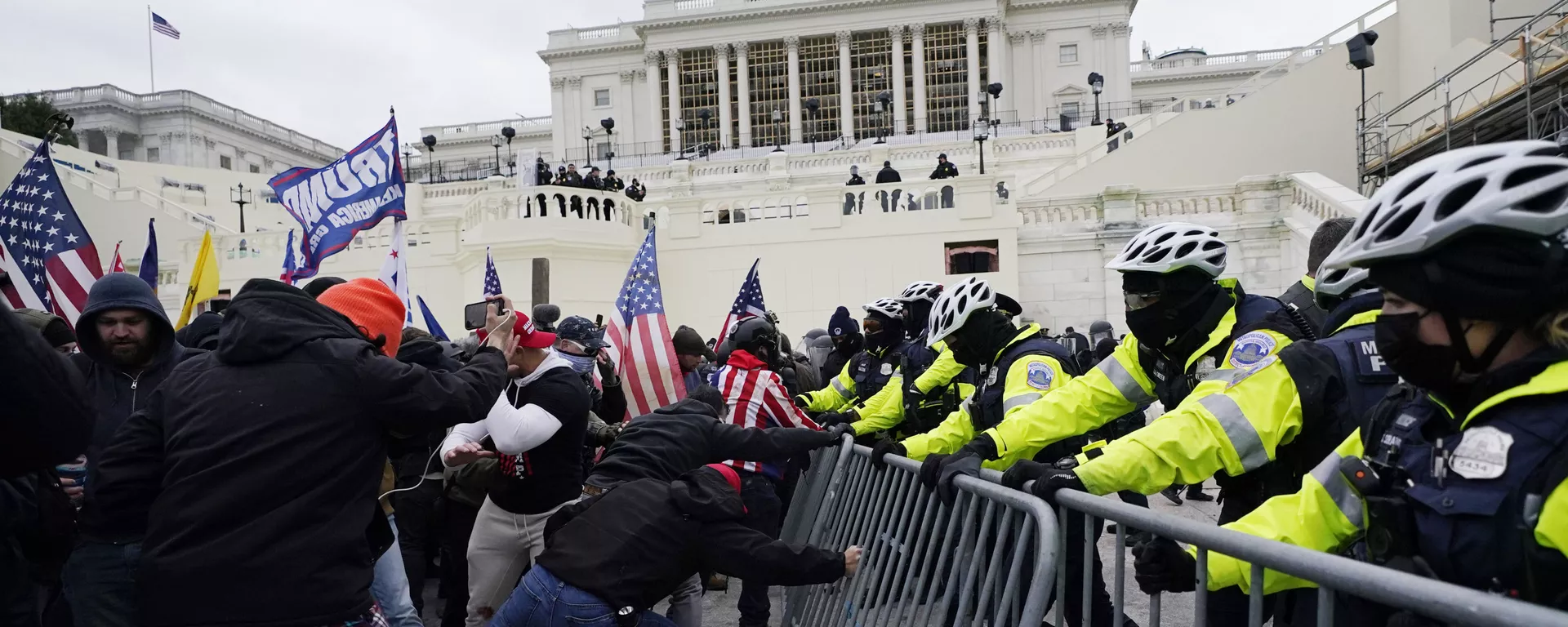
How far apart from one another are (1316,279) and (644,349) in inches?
195

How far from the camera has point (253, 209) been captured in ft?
139

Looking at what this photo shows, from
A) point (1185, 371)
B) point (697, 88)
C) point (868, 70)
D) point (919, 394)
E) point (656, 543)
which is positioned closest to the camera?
point (1185, 371)

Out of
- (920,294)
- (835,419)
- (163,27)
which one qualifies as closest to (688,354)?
(920,294)

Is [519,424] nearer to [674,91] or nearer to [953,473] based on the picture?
[953,473]

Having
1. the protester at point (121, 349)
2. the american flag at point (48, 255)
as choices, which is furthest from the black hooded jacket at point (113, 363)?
the american flag at point (48, 255)

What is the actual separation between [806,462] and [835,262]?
12723 millimetres

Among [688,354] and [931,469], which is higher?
[688,354]

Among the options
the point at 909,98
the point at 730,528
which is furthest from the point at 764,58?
the point at 730,528

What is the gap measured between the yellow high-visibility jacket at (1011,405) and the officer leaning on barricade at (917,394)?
2.38ft

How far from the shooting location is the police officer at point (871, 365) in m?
7.08

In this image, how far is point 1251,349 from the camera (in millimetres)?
2807

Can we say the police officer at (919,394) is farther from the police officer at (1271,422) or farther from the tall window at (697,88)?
the tall window at (697,88)

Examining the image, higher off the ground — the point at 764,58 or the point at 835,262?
the point at 764,58

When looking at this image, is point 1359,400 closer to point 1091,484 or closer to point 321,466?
point 1091,484
